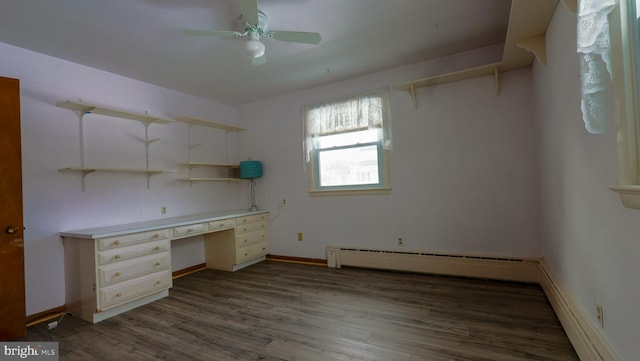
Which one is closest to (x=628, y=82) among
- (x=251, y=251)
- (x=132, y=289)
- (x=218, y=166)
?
(x=132, y=289)

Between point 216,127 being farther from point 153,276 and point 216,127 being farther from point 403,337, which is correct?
point 403,337

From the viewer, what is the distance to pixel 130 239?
2.71 m

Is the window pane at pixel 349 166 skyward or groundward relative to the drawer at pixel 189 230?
skyward

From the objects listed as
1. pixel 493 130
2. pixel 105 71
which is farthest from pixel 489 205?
pixel 105 71

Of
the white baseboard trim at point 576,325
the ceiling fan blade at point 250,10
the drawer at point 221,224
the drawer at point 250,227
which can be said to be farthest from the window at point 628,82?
the drawer at point 250,227

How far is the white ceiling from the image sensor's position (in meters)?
2.16

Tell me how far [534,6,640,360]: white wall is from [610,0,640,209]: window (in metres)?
0.16

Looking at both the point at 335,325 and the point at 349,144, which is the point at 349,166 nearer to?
the point at 349,144

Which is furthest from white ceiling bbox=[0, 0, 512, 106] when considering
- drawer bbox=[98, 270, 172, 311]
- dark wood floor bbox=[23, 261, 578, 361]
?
dark wood floor bbox=[23, 261, 578, 361]

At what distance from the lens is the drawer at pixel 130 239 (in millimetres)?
2523

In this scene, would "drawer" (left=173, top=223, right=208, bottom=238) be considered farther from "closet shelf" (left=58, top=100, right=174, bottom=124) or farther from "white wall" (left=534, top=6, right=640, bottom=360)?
"white wall" (left=534, top=6, right=640, bottom=360)

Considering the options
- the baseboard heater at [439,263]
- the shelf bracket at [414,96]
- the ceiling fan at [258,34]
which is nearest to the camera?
the ceiling fan at [258,34]

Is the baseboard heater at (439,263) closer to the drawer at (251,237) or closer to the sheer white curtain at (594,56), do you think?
the drawer at (251,237)

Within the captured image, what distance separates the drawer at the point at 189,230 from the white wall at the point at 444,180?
1317mm
